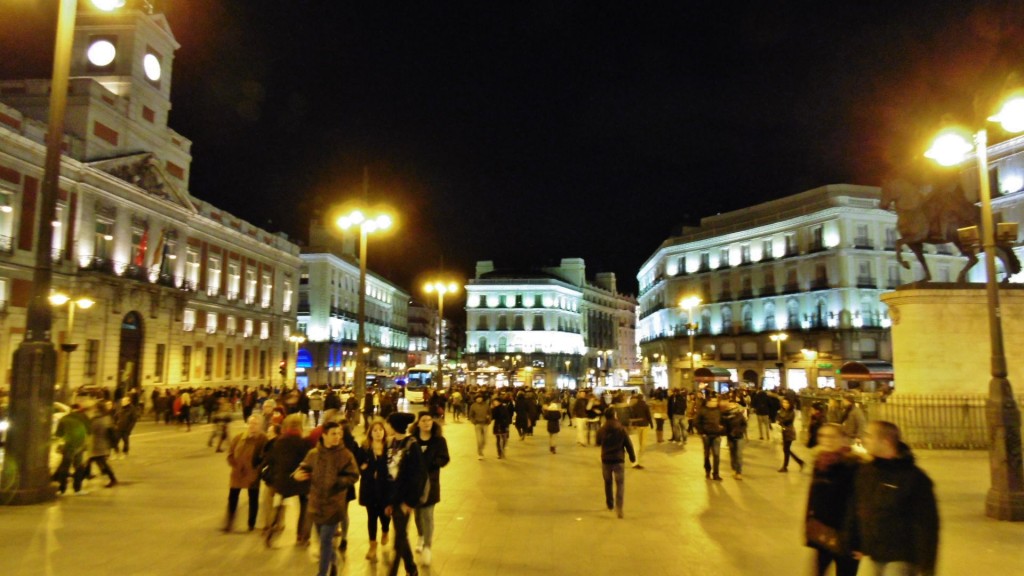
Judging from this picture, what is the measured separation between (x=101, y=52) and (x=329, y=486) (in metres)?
44.5

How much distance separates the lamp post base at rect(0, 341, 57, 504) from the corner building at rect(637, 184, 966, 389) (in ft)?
141

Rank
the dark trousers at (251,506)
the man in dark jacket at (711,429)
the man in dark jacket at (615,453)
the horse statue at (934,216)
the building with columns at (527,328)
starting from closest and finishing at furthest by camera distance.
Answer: the dark trousers at (251,506) → the man in dark jacket at (615,453) → the man in dark jacket at (711,429) → the horse statue at (934,216) → the building with columns at (527,328)

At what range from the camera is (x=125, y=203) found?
38.3 m

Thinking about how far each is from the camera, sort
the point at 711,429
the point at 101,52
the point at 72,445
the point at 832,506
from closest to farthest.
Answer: the point at 832,506 → the point at 72,445 → the point at 711,429 → the point at 101,52

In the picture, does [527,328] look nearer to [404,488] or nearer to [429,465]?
[429,465]

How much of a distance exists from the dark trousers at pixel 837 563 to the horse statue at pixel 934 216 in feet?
48.2

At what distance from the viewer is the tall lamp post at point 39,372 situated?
10.1 m

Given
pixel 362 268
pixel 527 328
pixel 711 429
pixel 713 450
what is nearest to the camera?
pixel 711 429

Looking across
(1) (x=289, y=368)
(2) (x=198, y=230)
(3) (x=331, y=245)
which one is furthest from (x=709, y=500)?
(3) (x=331, y=245)

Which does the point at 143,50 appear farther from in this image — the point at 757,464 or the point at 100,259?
the point at 757,464

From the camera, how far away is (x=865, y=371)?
2705cm

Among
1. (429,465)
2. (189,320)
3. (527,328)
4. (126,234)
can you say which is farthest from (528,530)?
(527,328)

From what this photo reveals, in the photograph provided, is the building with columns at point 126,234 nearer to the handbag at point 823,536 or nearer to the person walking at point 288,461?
the person walking at point 288,461

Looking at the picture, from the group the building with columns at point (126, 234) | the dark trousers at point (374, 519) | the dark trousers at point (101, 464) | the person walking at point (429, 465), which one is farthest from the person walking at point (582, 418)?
the building with columns at point (126, 234)
